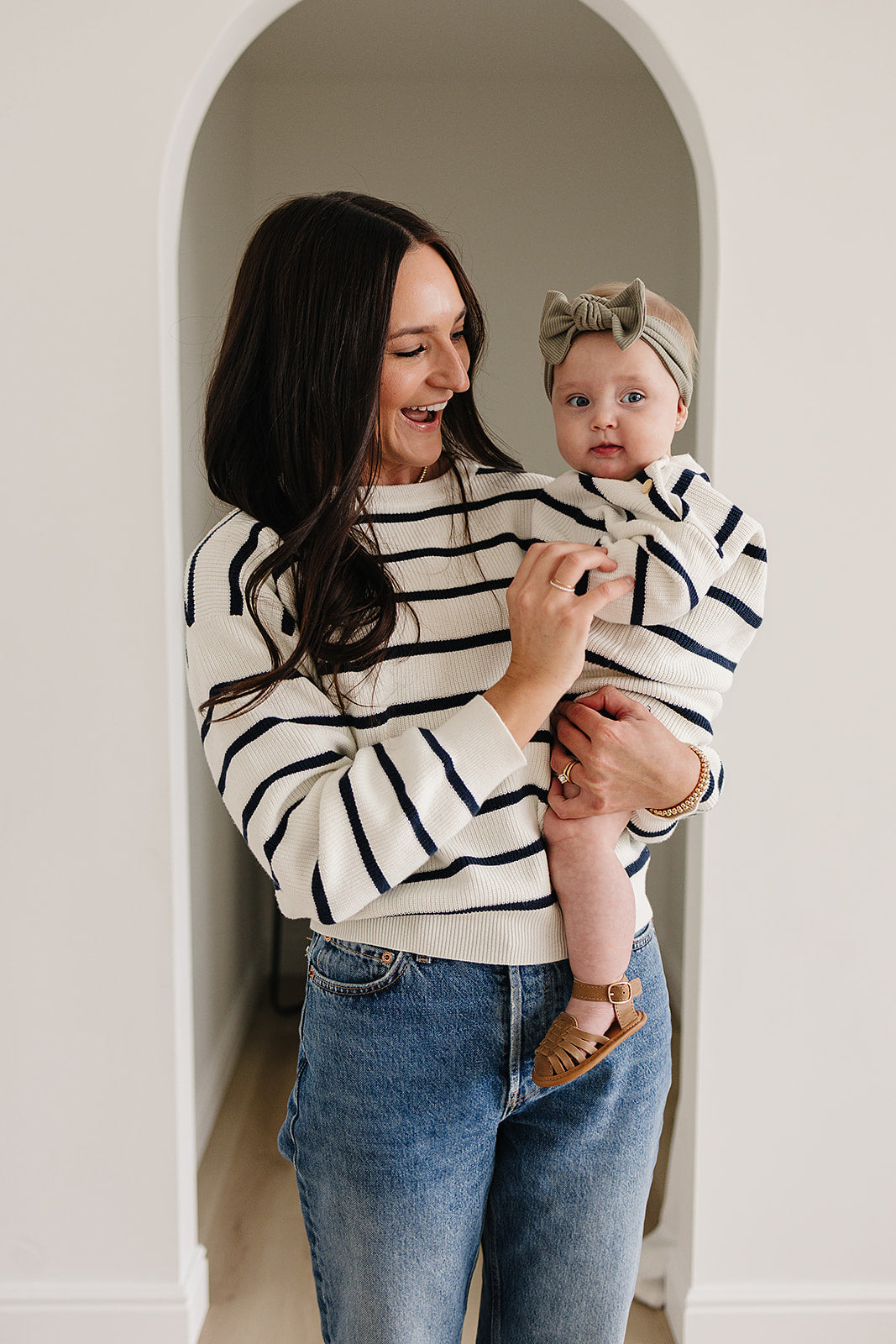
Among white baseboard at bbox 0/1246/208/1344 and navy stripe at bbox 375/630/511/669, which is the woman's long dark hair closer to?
navy stripe at bbox 375/630/511/669

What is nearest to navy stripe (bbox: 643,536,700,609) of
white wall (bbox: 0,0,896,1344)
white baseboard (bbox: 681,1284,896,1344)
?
white wall (bbox: 0,0,896,1344)

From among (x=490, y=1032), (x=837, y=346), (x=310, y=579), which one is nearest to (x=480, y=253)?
(x=837, y=346)

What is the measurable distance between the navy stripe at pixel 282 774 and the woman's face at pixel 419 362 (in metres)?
0.32

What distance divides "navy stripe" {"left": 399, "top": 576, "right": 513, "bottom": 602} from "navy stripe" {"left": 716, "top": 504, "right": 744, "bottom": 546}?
8.4 inches

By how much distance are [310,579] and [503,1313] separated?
761 millimetres

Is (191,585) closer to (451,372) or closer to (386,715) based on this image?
(386,715)

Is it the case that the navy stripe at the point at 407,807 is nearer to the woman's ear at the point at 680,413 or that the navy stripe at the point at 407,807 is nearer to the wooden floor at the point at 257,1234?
the woman's ear at the point at 680,413

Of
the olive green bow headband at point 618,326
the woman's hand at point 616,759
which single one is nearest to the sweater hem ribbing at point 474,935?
the woman's hand at point 616,759

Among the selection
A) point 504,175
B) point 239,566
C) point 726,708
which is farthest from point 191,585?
point 504,175

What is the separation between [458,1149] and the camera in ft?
3.01

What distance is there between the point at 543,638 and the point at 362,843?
236mm

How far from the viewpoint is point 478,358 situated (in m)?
1.16

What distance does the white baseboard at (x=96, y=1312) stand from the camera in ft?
5.62

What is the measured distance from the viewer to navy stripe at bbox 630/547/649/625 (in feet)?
3.10
